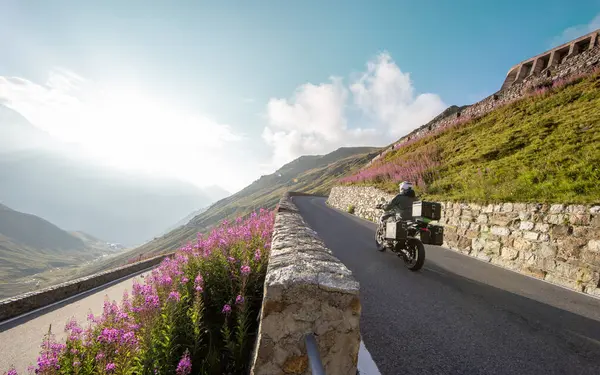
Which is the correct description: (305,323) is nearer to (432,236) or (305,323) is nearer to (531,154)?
(432,236)

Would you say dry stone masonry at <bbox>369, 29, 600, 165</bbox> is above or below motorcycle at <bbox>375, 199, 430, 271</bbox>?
above

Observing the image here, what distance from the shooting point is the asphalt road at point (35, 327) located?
507 cm

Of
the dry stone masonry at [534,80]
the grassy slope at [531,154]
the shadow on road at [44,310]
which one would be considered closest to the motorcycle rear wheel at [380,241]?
the grassy slope at [531,154]

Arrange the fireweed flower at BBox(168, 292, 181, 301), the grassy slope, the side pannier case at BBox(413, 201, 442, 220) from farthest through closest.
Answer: the grassy slope
the side pannier case at BBox(413, 201, 442, 220)
the fireweed flower at BBox(168, 292, 181, 301)

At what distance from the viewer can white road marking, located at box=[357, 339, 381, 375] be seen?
2.58m

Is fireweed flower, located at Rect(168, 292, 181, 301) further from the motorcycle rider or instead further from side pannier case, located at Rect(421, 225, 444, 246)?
the motorcycle rider

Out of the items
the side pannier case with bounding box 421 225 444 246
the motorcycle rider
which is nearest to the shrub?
the side pannier case with bounding box 421 225 444 246

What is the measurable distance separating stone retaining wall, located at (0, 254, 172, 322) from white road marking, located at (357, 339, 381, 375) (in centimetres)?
952

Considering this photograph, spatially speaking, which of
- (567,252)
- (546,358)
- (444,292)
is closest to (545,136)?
(567,252)

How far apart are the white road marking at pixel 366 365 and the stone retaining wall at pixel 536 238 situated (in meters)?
5.07

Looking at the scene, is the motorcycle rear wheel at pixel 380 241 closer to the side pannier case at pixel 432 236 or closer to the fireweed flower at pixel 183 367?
the side pannier case at pixel 432 236

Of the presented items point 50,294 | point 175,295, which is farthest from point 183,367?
point 50,294

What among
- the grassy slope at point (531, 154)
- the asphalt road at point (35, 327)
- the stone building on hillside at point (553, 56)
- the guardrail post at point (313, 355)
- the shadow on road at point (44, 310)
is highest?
the stone building on hillside at point (553, 56)

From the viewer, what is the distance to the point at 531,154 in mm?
9227
